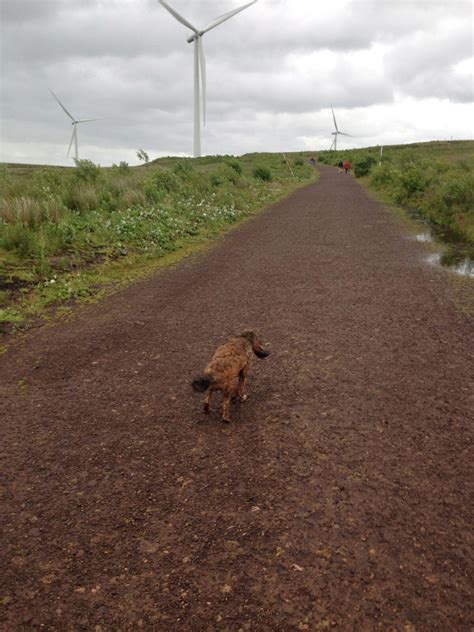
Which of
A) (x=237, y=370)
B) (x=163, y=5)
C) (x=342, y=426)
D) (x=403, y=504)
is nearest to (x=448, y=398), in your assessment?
(x=342, y=426)

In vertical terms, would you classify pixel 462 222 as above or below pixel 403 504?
above

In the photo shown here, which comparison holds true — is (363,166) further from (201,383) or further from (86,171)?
(201,383)

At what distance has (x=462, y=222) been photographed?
565 inches

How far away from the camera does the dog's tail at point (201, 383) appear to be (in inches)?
148

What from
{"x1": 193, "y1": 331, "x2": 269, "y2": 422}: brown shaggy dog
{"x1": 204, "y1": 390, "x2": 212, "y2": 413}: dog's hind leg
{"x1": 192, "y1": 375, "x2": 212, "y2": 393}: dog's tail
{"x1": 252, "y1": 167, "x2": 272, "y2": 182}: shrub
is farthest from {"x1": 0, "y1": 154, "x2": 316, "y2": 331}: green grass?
{"x1": 252, "y1": 167, "x2": 272, "y2": 182}: shrub

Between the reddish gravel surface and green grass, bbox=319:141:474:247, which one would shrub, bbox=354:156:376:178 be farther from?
the reddish gravel surface

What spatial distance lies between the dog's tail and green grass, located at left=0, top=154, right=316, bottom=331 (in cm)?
391

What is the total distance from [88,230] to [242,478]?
9296 mm

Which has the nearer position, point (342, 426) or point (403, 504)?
point (403, 504)

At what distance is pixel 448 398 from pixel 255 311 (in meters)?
3.27

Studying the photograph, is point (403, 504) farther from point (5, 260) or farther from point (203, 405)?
point (5, 260)

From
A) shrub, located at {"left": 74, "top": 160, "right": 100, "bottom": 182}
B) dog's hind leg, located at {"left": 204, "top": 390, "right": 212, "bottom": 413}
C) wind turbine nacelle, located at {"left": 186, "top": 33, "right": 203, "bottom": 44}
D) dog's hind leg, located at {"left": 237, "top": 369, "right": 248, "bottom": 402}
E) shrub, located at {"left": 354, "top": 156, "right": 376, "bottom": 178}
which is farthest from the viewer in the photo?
shrub, located at {"left": 354, "top": 156, "right": 376, "bottom": 178}

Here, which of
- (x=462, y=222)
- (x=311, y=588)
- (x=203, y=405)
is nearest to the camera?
(x=311, y=588)

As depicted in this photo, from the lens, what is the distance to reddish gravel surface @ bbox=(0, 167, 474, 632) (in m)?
2.49
